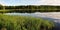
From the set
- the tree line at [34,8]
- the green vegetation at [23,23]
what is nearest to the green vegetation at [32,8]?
the tree line at [34,8]

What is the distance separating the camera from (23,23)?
1.51 meters

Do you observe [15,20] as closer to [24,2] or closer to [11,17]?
[11,17]

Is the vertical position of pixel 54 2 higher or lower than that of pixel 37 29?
higher

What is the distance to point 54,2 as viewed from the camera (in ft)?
5.01

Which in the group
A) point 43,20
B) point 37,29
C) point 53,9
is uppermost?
point 53,9

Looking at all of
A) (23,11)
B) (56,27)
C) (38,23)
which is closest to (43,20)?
(38,23)

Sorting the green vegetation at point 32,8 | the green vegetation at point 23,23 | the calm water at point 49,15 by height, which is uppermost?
the green vegetation at point 32,8

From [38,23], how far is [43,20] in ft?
0.26

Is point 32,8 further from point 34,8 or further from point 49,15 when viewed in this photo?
point 49,15

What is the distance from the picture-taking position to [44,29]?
1.51 metres

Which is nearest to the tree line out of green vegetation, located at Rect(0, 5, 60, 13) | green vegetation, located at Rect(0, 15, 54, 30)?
green vegetation, located at Rect(0, 5, 60, 13)

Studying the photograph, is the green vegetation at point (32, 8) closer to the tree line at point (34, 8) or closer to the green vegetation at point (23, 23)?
the tree line at point (34, 8)

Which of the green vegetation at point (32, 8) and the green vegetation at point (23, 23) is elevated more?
the green vegetation at point (32, 8)

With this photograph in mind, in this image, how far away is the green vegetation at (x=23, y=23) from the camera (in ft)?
4.93
